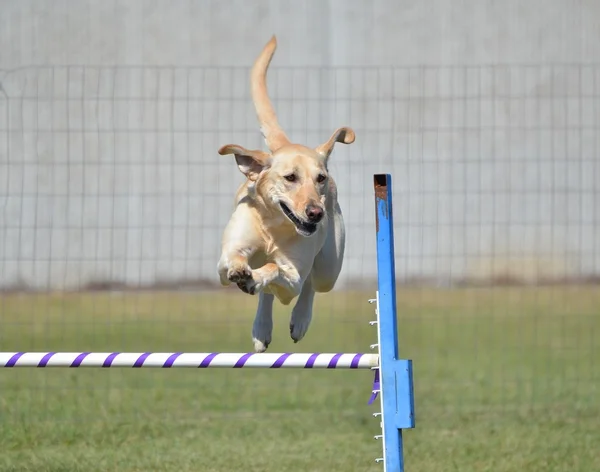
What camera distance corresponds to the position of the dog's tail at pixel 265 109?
512 cm

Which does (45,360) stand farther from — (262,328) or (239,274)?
(262,328)

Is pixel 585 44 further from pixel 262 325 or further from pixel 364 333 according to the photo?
pixel 262 325

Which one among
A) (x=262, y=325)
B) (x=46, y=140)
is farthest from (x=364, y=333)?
(x=262, y=325)

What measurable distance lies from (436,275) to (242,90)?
201 centimetres

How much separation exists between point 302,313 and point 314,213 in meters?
0.95

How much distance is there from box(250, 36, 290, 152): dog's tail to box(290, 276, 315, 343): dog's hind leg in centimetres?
66

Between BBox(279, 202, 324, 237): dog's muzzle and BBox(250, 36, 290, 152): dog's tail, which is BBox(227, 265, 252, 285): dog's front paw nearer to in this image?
BBox(279, 202, 324, 237): dog's muzzle

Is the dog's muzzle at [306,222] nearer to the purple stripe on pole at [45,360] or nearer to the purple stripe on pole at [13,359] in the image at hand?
the purple stripe on pole at [45,360]

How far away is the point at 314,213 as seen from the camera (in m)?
4.52

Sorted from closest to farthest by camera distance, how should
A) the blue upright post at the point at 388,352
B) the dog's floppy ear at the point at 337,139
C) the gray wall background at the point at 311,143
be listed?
the blue upright post at the point at 388,352, the dog's floppy ear at the point at 337,139, the gray wall background at the point at 311,143

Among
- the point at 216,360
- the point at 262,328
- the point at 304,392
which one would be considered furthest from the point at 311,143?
the point at 216,360

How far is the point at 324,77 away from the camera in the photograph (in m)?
8.53

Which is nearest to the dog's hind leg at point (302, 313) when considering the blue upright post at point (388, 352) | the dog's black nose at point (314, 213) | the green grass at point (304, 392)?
the dog's black nose at point (314, 213)

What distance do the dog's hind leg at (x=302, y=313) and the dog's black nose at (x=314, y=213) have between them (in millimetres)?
867
